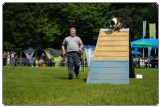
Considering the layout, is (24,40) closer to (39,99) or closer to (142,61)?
(142,61)

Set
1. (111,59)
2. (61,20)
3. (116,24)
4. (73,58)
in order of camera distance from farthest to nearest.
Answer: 1. (61,20)
2. (73,58)
3. (116,24)
4. (111,59)

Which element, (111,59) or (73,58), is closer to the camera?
(111,59)

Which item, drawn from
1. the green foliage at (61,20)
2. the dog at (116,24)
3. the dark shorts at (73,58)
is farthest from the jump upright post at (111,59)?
the green foliage at (61,20)

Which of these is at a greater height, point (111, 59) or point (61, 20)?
point (61, 20)

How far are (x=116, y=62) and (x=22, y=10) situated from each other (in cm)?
3862

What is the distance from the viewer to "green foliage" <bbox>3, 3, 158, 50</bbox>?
47.1 meters

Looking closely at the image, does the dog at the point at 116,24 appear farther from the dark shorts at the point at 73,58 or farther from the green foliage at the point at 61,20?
the green foliage at the point at 61,20

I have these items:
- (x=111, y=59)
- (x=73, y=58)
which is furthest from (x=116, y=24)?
(x=73, y=58)

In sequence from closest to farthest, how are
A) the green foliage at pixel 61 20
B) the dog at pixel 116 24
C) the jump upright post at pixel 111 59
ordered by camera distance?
the jump upright post at pixel 111 59 < the dog at pixel 116 24 < the green foliage at pixel 61 20

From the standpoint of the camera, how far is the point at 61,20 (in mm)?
49844

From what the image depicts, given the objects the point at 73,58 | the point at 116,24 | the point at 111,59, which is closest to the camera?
the point at 111,59

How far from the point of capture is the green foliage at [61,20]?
47.1 m

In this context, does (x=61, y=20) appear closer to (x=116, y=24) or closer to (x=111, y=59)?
(x=116, y=24)

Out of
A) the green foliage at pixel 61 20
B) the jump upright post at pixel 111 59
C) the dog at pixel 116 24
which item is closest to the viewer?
the jump upright post at pixel 111 59
